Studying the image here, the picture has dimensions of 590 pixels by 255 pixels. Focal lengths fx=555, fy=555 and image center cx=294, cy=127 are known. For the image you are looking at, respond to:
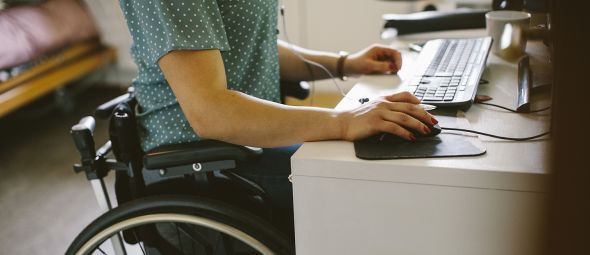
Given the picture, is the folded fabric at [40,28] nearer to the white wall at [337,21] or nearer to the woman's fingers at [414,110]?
the white wall at [337,21]

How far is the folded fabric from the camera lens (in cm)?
259

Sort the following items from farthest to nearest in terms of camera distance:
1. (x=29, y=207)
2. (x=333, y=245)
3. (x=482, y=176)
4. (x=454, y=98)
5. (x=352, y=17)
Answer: (x=352, y=17) → (x=29, y=207) → (x=454, y=98) → (x=333, y=245) → (x=482, y=176)

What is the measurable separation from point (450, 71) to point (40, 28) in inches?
92.2

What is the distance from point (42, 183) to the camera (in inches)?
89.8

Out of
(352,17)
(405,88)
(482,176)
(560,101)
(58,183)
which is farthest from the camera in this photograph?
(352,17)

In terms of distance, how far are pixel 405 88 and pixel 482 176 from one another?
0.39 meters

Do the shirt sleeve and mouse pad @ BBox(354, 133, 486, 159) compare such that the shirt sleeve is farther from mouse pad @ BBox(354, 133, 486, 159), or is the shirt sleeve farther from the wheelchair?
mouse pad @ BBox(354, 133, 486, 159)

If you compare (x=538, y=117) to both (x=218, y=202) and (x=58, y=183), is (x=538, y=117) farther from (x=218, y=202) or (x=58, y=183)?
(x=58, y=183)

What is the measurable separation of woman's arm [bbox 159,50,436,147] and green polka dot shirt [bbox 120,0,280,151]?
3cm

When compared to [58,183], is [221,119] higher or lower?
higher

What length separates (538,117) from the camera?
3.02 feet

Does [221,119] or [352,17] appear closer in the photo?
[221,119]

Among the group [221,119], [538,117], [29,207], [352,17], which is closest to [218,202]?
[221,119]

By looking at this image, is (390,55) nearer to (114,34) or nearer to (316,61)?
(316,61)
